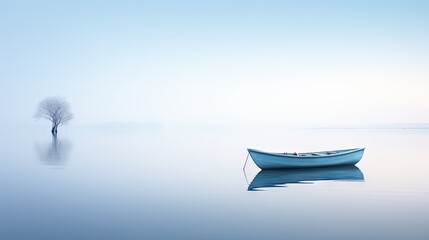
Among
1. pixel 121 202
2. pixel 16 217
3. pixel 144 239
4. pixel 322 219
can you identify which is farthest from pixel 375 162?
pixel 16 217

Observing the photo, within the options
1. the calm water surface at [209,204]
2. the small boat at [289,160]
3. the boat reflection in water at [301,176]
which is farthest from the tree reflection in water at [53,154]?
the boat reflection in water at [301,176]

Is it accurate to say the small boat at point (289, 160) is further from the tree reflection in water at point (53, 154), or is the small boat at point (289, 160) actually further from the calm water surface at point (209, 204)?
the tree reflection in water at point (53, 154)

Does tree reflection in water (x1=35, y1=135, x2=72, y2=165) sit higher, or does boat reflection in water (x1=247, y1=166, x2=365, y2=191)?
tree reflection in water (x1=35, y1=135, x2=72, y2=165)

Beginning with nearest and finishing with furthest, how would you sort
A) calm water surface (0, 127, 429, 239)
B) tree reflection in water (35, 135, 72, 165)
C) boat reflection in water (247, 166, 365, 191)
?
calm water surface (0, 127, 429, 239)
boat reflection in water (247, 166, 365, 191)
tree reflection in water (35, 135, 72, 165)

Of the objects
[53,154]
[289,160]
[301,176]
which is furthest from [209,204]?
[53,154]

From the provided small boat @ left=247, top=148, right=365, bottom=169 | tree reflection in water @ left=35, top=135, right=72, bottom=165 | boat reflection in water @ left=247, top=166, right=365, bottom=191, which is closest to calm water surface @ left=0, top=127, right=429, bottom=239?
boat reflection in water @ left=247, top=166, right=365, bottom=191

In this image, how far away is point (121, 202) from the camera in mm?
17047

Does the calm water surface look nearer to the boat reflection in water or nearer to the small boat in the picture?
the boat reflection in water

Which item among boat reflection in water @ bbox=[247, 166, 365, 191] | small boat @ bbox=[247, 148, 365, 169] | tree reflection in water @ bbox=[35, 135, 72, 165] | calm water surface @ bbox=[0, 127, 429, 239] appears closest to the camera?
calm water surface @ bbox=[0, 127, 429, 239]

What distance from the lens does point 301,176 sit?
1034 inches

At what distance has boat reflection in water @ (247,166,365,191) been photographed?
23.4 m

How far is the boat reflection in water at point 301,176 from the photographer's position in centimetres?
2336

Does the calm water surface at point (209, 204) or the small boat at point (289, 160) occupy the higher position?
the small boat at point (289, 160)

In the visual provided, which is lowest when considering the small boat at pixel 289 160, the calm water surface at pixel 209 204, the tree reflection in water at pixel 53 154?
the calm water surface at pixel 209 204
